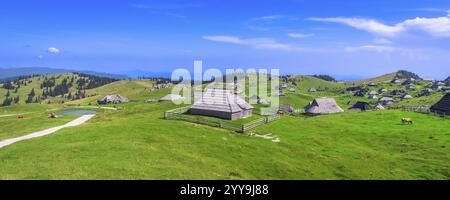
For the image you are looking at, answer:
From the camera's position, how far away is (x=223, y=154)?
38.7m

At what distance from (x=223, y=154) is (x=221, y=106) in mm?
28206

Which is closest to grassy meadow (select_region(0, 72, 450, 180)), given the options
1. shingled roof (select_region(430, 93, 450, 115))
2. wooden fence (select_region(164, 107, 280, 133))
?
wooden fence (select_region(164, 107, 280, 133))

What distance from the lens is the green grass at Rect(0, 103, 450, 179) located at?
30.2 meters

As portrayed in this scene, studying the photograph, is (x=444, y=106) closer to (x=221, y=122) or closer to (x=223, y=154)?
(x=221, y=122)

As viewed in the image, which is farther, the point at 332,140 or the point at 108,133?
the point at 332,140

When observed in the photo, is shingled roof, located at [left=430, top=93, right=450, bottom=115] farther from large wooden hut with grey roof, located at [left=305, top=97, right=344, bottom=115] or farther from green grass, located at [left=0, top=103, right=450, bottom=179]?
green grass, located at [left=0, top=103, right=450, bottom=179]

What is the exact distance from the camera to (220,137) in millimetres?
47875

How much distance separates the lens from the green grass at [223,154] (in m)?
30.2

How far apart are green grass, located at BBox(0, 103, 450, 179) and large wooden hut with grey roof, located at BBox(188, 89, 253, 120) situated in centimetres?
966

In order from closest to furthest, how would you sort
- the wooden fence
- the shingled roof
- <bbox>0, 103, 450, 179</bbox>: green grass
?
<bbox>0, 103, 450, 179</bbox>: green grass → the wooden fence → the shingled roof
